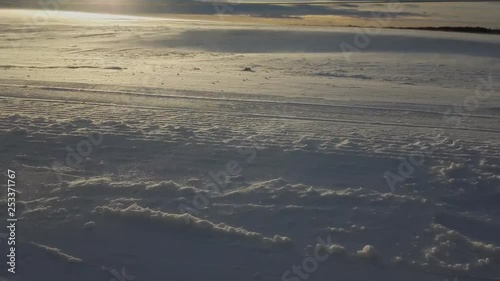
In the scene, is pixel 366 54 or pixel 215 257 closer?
pixel 215 257

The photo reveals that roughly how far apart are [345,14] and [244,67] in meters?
31.8

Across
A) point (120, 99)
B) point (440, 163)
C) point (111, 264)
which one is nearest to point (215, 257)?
point (111, 264)

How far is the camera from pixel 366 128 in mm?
7992

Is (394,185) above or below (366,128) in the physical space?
below

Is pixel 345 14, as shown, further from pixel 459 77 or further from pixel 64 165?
pixel 64 165

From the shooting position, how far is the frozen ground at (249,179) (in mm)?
4754

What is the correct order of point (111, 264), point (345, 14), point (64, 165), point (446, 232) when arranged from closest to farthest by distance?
point (111, 264)
point (446, 232)
point (64, 165)
point (345, 14)

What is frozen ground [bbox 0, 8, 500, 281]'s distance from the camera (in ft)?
15.6

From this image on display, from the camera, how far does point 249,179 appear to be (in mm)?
6148

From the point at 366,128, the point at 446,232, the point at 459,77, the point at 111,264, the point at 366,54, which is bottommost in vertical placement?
the point at 111,264

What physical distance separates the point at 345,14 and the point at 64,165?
41.3m

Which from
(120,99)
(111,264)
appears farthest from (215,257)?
(120,99)

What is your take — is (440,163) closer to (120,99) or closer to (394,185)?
(394,185)

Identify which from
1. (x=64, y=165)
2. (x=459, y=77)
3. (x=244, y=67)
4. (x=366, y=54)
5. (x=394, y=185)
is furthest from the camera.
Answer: (x=366, y=54)
